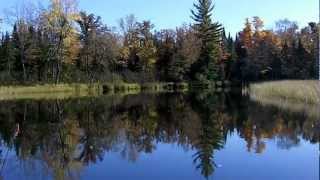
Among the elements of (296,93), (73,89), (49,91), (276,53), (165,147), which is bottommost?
(165,147)

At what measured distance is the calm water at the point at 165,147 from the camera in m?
10.3

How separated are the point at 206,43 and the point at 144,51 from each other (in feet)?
32.1

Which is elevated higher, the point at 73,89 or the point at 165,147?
the point at 73,89

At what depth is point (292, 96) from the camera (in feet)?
93.6

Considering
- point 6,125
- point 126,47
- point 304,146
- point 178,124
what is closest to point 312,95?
point 178,124

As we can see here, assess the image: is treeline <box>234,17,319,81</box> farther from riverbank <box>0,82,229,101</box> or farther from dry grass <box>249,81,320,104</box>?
dry grass <box>249,81,320,104</box>

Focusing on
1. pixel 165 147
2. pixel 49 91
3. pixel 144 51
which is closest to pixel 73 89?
pixel 49 91

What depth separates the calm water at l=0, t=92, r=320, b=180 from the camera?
33.9 feet

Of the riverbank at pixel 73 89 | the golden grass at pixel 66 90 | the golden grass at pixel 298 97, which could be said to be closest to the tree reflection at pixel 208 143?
the golden grass at pixel 298 97

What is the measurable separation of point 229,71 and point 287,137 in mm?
63736

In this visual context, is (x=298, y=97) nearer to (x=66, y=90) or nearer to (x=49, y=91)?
(x=49, y=91)

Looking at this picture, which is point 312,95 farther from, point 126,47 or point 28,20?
point 126,47

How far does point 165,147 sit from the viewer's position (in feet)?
45.7

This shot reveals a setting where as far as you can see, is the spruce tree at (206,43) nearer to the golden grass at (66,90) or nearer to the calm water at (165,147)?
the golden grass at (66,90)
